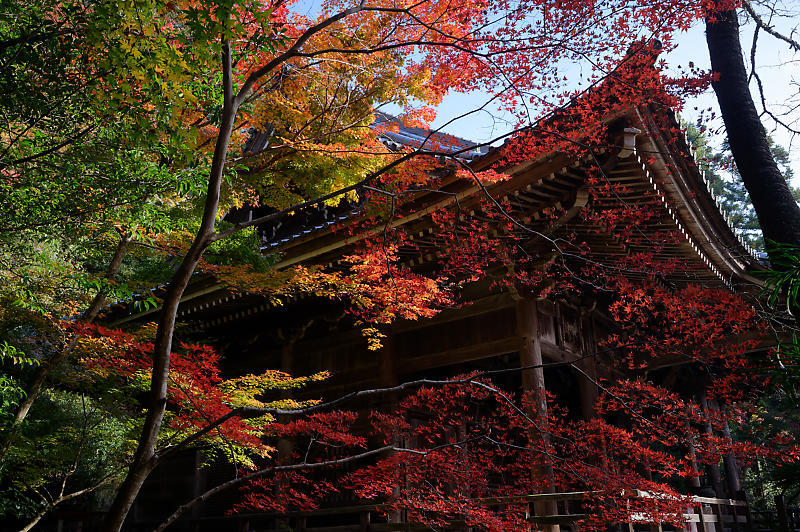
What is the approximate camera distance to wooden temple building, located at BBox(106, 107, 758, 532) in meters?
6.57

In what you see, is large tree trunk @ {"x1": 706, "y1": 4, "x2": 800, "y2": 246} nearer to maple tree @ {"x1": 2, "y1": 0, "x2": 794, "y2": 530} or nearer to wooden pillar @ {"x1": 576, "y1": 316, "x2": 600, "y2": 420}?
maple tree @ {"x1": 2, "y1": 0, "x2": 794, "y2": 530}

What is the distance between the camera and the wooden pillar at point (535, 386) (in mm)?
7043

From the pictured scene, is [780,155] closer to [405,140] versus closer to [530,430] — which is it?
[405,140]

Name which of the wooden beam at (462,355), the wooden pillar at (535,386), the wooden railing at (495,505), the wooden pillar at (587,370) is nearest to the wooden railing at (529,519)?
the wooden railing at (495,505)

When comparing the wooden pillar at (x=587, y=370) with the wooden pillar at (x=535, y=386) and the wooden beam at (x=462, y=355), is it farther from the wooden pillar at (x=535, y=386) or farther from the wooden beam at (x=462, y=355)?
the wooden beam at (x=462, y=355)

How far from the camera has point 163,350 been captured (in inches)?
140

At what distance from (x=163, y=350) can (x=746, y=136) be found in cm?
467

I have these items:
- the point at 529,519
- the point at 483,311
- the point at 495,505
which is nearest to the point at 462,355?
the point at 483,311

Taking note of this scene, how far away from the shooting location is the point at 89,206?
18.0 feet

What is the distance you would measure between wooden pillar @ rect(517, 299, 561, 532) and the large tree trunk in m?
3.45

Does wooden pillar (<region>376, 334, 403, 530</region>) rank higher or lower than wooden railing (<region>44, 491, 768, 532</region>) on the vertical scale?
higher

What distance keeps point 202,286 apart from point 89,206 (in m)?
4.22

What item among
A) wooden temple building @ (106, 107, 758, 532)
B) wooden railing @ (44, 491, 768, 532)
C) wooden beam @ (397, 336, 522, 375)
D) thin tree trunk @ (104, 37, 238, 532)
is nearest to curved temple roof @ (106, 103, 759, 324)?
wooden temple building @ (106, 107, 758, 532)

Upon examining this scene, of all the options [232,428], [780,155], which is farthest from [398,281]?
[780,155]
